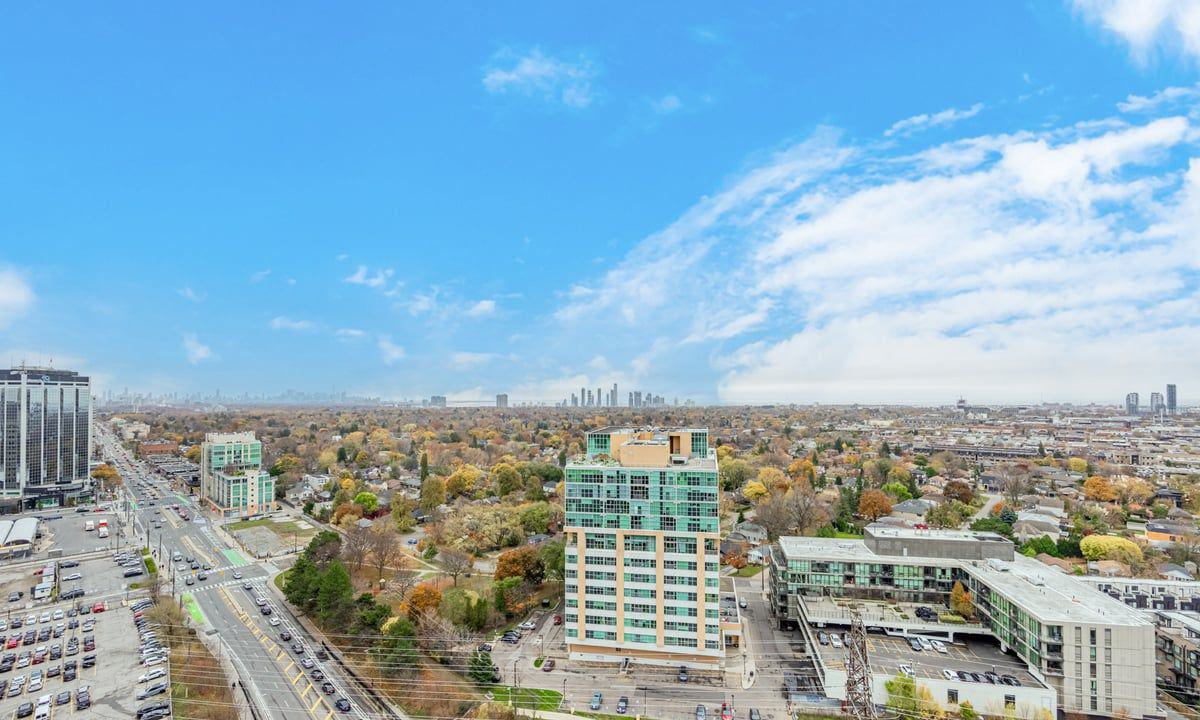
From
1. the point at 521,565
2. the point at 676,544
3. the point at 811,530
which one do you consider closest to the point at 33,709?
the point at 521,565

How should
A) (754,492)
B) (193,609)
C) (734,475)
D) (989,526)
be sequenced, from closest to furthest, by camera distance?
1. (193,609)
2. (989,526)
3. (754,492)
4. (734,475)

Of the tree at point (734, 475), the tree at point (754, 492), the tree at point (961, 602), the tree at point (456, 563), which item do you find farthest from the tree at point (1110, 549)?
the tree at point (456, 563)

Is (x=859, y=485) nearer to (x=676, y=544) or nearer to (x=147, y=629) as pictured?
(x=676, y=544)

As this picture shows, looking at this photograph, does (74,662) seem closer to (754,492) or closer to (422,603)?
(422,603)

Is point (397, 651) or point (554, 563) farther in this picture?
point (554, 563)

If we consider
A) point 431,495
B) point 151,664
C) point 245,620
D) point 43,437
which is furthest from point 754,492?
point 43,437

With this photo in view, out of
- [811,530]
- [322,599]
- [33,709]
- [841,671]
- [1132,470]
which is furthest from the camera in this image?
[1132,470]
